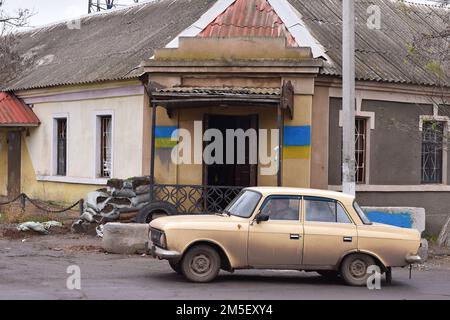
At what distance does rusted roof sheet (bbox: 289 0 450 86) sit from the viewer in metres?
18.3

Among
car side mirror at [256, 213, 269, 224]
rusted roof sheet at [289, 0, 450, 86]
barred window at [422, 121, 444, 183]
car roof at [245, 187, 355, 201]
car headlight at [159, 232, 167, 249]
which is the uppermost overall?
rusted roof sheet at [289, 0, 450, 86]

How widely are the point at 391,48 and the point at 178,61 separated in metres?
5.84

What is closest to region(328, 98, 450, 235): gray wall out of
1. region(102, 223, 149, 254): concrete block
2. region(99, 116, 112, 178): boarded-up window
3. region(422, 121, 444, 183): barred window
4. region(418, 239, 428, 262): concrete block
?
region(422, 121, 444, 183): barred window

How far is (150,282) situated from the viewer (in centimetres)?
1141

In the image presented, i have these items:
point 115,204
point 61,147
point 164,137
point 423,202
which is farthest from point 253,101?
point 61,147

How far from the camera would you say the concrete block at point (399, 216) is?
55.6ft

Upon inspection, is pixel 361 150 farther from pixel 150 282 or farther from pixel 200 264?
pixel 150 282

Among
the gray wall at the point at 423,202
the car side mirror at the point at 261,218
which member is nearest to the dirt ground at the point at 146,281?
the car side mirror at the point at 261,218

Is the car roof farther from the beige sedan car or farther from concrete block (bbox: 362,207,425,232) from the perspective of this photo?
concrete block (bbox: 362,207,425,232)

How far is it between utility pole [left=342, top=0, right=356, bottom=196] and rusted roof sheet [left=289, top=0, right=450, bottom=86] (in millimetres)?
2226

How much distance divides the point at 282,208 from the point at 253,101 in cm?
469

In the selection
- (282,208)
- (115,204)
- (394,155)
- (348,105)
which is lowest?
(115,204)

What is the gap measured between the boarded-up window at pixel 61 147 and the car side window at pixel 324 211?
11.8 meters
